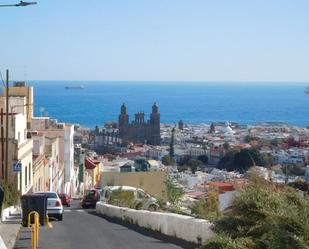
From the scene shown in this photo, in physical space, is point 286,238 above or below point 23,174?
above

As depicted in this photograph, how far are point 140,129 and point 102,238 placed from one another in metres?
169

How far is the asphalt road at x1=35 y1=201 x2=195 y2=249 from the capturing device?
15415 millimetres

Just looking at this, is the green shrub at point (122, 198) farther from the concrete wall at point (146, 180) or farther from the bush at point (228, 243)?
the concrete wall at point (146, 180)

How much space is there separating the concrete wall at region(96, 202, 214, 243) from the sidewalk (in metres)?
3.10

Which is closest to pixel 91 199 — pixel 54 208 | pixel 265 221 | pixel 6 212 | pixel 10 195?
pixel 10 195

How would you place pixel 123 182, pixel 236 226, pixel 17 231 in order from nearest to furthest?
1. pixel 236 226
2. pixel 17 231
3. pixel 123 182

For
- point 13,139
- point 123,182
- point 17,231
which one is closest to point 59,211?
point 17,231

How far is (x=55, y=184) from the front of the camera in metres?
57.2

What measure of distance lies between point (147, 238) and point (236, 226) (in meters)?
6.49

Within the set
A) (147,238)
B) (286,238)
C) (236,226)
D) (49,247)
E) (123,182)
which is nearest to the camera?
(286,238)

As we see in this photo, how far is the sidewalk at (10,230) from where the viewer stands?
16242 mm

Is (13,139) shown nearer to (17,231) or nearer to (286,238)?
(17,231)

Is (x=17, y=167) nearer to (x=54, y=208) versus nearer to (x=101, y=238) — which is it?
(x=54, y=208)

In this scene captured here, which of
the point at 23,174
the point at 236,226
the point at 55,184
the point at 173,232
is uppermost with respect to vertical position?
the point at 236,226
